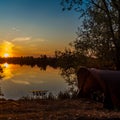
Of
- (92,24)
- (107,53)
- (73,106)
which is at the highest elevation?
(92,24)

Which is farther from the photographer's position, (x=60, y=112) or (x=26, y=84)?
(x=26, y=84)

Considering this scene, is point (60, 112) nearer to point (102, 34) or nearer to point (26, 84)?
point (102, 34)

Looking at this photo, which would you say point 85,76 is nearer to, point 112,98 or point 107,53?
point 112,98

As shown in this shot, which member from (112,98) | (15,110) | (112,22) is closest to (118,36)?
(112,22)

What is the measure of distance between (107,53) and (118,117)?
60.1ft

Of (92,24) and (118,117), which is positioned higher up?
(92,24)

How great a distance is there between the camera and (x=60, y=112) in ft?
48.5

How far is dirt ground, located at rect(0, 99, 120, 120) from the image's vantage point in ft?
43.5

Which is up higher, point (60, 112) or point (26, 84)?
point (60, 112)

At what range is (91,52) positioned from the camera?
105ft

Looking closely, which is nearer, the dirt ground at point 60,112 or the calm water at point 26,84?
the dirt ground at point 60,112

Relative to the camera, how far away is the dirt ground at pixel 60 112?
13.2 metres

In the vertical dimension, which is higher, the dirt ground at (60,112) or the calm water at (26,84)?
the dirt ground at (60,112)

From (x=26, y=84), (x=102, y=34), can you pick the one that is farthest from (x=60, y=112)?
(x=26, y=84)
